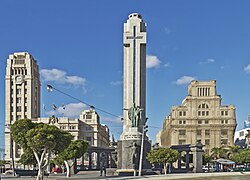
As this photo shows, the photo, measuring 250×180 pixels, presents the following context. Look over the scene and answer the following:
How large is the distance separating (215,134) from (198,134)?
575 centimetres

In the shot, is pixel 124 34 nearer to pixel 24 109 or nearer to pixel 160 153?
pixel 160 153

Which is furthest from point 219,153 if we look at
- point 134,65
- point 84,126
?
point 84,126

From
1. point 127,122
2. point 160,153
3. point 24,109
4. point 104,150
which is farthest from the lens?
point 24,109

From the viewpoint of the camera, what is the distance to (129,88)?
86938mm

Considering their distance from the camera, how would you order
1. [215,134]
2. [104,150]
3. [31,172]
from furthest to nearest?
1. [215,134]
2. [104,150]
3. [31,172]

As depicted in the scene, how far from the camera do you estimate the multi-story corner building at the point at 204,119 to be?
150 m

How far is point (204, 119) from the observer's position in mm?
151625

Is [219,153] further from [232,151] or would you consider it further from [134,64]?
[134,64]

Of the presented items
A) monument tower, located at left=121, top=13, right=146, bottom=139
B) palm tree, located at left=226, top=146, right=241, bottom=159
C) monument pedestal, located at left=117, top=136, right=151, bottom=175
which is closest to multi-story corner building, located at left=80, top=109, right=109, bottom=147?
palm tree, located at left=226, top=146, right=241, bottom=159

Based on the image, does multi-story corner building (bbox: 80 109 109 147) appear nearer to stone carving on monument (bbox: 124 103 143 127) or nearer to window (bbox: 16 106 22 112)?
window (bbox: 16 106 22 112)

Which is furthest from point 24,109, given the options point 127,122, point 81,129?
point 127,122

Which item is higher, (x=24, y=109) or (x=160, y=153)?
(x=24, y=109)

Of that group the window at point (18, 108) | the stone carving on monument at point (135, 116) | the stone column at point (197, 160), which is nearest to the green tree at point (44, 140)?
the stone carving on monument at point (135, 116)

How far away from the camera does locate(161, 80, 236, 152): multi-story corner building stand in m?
150
